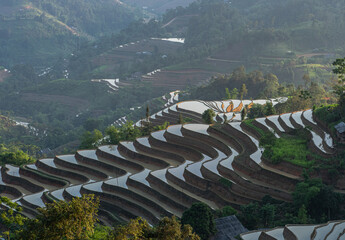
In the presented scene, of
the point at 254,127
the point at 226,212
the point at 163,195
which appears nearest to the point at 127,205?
the point at 163,195

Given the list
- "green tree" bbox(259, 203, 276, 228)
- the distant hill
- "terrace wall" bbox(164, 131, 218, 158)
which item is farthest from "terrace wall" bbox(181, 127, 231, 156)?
the distant hill

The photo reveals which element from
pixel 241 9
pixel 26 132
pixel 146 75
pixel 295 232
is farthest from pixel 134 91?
pixel 295 232

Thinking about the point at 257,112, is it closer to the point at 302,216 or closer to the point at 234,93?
the point at 302,216

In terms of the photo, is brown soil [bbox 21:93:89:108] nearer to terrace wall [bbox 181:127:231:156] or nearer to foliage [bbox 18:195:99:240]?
terrace wall [bbox 181:127:231:156]

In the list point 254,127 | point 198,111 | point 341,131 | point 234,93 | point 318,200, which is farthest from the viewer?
point 234,93

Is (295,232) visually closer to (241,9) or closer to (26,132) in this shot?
(26,132)

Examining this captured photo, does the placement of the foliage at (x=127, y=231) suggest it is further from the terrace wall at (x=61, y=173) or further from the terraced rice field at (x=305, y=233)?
the terrace wall at (x=61, y=173)
